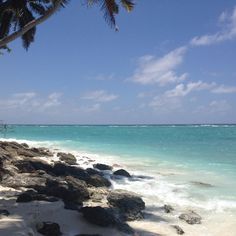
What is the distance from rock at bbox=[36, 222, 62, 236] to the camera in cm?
1040

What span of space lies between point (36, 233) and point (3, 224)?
792mm

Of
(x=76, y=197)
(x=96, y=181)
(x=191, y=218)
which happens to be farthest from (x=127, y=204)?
(x=96, y=181)

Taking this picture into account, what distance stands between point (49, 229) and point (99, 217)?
1.69 metres

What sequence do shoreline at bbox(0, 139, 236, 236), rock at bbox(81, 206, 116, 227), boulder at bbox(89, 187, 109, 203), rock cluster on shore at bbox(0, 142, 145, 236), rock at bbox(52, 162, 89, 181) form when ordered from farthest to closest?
rock at bbox(52, 162, 89, 181) < boulder at bbox(89, 187, 109, 203) < shoreline at bbox(0, 139, 236, 236) < rock cluster on shore at bbox(0, 142, 145, 236) < rock at bbox(81, 206, 116, 227)

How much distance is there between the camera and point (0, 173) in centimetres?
1748

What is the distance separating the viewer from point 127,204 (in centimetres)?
1465

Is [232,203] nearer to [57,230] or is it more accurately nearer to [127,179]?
[127,179]

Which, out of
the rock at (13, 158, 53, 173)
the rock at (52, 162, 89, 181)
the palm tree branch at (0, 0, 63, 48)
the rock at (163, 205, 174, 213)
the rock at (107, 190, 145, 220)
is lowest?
the rock at (163, 205, 174, 213)

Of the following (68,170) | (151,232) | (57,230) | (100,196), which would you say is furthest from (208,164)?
(57,230)

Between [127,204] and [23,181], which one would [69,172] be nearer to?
[23,181]

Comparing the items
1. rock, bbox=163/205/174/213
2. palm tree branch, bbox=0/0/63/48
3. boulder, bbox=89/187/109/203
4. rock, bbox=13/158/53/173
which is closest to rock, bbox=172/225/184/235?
rock, bbox=163/205/174/213

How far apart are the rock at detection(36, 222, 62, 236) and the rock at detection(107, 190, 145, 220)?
3669 millimetres

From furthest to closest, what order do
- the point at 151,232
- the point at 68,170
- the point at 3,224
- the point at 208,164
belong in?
1. the point at 208,164
2. the point at 68,170
3. the point at 151,232
4. the point at 3,224

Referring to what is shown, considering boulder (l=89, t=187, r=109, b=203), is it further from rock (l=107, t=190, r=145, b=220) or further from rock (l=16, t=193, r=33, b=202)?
rock (l=16, t=193, r=33, b=202)
